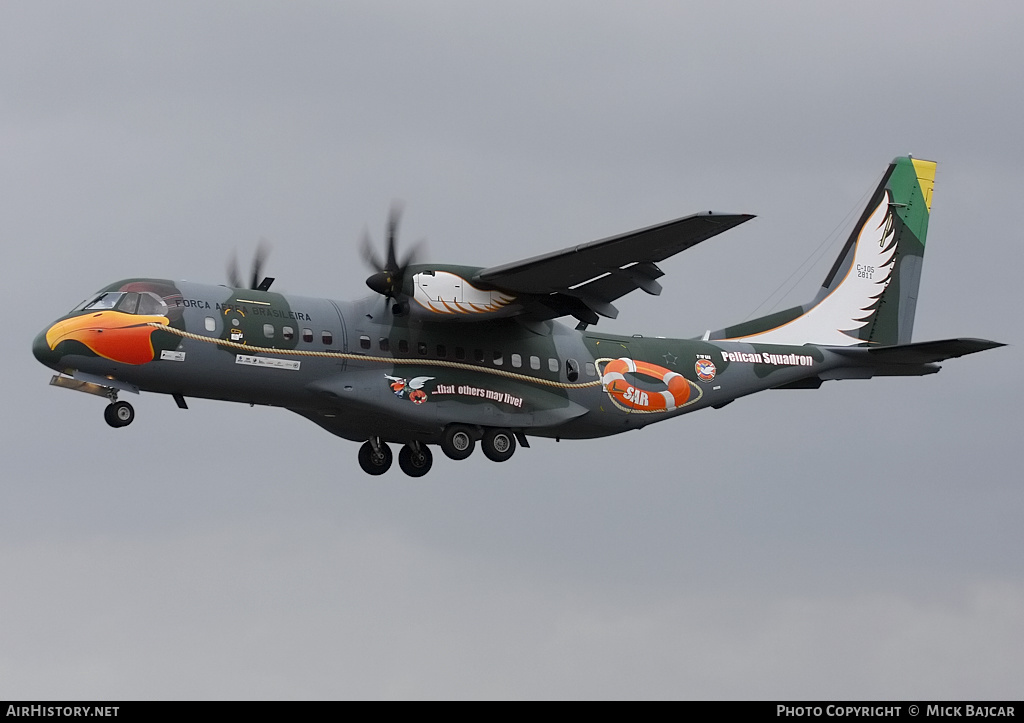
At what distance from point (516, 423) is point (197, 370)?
246 inches

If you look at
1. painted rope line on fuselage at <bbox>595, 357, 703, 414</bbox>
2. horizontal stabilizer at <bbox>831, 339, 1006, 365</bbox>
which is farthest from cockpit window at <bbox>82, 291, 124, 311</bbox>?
horizontal stabilizer at <bbox>831, 339, 1006, 365</bbox>

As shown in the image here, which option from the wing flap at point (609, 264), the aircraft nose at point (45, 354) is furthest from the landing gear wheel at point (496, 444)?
the aircraft nose at point (45, 354)

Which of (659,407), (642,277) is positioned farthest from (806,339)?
(642,277)

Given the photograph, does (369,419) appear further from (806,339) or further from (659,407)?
(806,339)

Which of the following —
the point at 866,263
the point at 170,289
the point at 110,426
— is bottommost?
the point at 110,426

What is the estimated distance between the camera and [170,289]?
89.9ft

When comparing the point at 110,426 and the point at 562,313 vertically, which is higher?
the point at 562,313

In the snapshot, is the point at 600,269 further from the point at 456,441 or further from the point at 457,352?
the point at 456,441

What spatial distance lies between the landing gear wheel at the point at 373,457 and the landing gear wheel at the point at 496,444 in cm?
236

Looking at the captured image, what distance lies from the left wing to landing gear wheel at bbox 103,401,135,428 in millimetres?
6476

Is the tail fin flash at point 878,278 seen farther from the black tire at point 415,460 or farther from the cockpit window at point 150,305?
the cockpit window at point 150,305

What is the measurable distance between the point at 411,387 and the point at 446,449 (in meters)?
1.50
